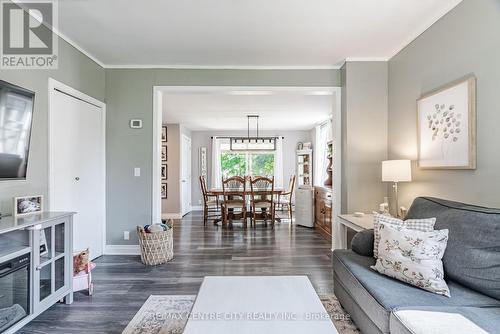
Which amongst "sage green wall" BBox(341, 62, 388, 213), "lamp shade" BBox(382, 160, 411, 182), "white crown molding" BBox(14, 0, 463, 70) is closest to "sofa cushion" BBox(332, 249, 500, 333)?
"lamp shade" BBox(382, 160, 411, 182)

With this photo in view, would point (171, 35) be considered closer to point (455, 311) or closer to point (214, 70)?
point (214, 70)

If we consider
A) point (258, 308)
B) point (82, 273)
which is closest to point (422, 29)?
point (258, 308)

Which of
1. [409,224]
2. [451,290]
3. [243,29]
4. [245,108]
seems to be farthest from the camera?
[245,108]

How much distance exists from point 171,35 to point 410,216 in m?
2.89

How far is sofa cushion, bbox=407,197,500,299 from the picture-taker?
152cm

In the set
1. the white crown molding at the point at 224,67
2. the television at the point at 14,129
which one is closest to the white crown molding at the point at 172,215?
the white crown molding at the point at 224,67

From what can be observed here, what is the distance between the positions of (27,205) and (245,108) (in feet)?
12.8

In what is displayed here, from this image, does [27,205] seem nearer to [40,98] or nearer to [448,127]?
→ [40,98]

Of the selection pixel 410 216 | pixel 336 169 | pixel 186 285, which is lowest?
pixel 186 285

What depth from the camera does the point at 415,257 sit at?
1.68m

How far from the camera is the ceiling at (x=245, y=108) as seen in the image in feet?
13.4

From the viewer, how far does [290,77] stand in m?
3.68

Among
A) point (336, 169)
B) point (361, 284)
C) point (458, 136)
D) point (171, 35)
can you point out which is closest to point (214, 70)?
point (171, 35)

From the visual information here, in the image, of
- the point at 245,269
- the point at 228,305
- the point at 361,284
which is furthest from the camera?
the point at 245,269
